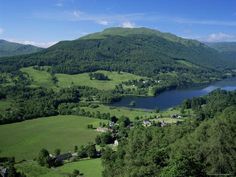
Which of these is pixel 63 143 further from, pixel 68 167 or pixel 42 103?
pixel 42 103

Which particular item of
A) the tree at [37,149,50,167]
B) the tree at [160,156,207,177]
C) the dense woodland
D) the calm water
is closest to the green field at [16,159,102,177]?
the tree at [37,149,50,167]

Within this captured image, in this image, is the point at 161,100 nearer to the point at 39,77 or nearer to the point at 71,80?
the point at 71,80

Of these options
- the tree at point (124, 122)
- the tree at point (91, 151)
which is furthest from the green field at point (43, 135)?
the tree at point (91, 151)

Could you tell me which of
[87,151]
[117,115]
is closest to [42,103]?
[117,115]

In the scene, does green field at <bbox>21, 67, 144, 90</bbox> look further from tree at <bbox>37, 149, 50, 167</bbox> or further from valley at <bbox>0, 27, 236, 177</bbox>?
tree at <bbox>37, 149, 50, 167</bbox>

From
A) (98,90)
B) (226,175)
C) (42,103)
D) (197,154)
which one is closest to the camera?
(226,175)

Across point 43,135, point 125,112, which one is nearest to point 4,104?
point 43,135

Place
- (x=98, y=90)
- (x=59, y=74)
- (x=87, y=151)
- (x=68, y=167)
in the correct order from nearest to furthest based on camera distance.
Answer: (x=68, y=167) < (x=87, y=151) < (x=98, y=90) < (x=59, y=74)
